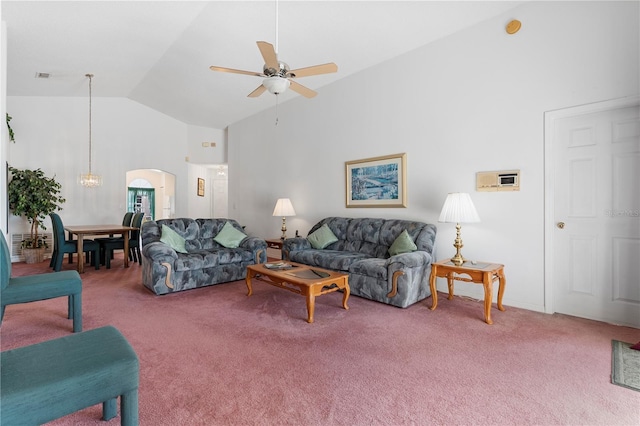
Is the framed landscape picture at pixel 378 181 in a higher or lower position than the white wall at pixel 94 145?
lower

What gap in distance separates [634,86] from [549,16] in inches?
41.0

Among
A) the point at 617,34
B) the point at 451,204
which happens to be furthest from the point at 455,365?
the point at 617,34

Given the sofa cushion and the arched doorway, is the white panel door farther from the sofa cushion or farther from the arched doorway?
the arched doorway

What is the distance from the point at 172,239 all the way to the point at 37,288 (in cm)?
188

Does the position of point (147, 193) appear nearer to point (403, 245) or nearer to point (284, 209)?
point (284, 209)

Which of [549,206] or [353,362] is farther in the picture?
[549,206]

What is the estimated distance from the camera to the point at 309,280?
310cm

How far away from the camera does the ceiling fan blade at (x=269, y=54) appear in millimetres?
2578

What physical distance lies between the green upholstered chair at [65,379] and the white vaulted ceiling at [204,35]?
370 centimetres

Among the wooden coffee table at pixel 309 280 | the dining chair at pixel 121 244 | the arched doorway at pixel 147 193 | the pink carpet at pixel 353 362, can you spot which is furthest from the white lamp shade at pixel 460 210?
the arched doorway at pixel 147 193

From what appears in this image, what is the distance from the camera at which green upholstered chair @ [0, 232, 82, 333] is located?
2.48 meters

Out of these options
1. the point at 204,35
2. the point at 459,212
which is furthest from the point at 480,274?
the point at 204,35

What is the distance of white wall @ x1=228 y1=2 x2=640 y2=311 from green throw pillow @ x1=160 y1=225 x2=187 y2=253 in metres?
2.35

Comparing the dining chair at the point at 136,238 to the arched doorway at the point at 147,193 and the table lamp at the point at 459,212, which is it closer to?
the arched doorway at the point at 147,193
